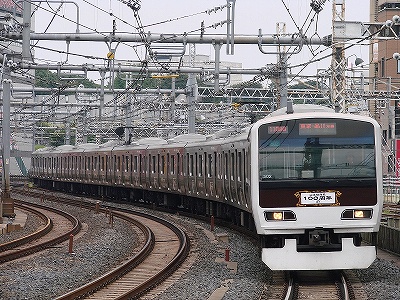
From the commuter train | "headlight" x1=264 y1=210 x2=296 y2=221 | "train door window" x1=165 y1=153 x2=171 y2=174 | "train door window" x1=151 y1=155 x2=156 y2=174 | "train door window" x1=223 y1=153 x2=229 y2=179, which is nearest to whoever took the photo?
the commuter train

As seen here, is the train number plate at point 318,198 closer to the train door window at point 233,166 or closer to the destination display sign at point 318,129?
the destination display sign at point 318,129

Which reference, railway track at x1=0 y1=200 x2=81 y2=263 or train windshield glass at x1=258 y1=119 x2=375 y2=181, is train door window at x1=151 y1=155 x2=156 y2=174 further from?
train windshield glass at x1=258 y1=119 x2=375 y2=181

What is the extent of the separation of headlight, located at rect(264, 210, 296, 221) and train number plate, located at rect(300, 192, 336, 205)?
0.23 metres

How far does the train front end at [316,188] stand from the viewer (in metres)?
12.7

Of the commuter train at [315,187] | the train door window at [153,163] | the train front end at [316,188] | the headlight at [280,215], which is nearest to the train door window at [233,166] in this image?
the commuter train at [315,187]

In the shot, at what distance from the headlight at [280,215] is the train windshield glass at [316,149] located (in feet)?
1.64

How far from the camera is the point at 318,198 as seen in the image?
42.3 feet

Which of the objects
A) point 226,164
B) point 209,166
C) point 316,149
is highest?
point 316,149

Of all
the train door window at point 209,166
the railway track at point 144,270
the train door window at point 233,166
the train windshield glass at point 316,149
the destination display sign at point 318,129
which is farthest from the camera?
the train door window at point 209,166

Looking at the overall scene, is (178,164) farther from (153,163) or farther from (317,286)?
(317,286)

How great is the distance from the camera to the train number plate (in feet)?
42.2

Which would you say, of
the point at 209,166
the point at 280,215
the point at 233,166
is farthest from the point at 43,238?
the point at 280,215

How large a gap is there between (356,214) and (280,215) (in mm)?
1044

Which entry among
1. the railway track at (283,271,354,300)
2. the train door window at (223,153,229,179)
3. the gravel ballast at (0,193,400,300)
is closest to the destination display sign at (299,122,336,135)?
the railway track at (283,271,354,300)
